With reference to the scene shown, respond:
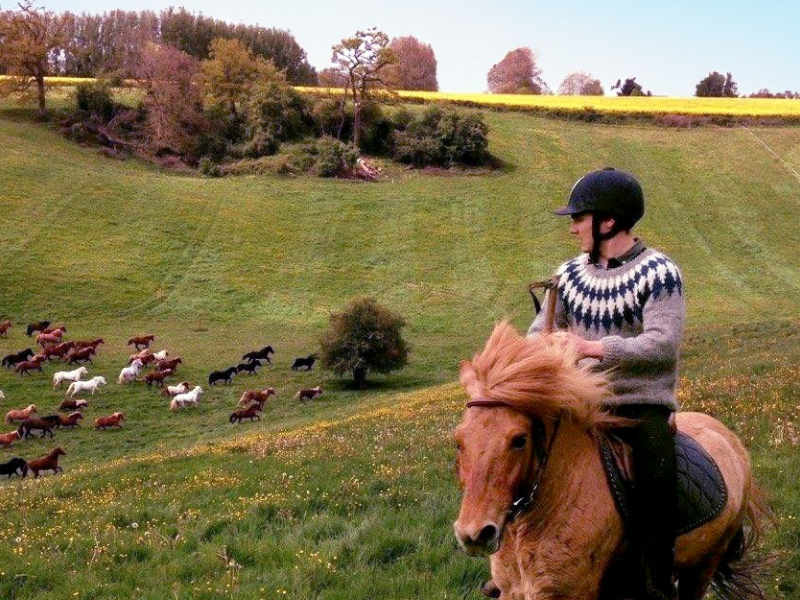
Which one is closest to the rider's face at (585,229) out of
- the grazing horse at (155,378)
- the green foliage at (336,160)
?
the grazing horse at (155,378)

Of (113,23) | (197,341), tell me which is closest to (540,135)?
(197,341)

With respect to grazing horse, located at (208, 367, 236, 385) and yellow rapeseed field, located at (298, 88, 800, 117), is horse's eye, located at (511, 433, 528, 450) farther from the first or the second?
yellow rapeseed field, located at (298, 88, 800, 117)

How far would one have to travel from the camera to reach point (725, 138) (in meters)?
85.1

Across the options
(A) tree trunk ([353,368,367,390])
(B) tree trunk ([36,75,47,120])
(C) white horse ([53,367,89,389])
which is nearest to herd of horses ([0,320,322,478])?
(C) white horse ([53,367,89,389])

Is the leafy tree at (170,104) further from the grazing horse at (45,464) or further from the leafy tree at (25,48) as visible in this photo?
the grazing horse at (45,464)

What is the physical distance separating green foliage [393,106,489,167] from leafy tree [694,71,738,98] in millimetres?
64283

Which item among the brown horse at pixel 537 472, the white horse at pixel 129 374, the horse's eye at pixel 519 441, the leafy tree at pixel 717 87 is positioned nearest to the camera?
the brown horse at pixel 537 472

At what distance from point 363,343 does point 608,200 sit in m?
30.1

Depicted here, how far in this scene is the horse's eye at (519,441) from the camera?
4.01m

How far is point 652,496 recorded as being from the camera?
4.67 m

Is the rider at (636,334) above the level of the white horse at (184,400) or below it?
above

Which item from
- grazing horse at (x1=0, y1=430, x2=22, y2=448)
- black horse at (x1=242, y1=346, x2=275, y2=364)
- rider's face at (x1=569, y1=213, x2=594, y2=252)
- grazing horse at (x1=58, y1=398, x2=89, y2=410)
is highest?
rider's face at (x1=569, y1=213, x2=594, y2=252)

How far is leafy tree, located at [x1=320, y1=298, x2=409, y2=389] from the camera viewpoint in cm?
3475

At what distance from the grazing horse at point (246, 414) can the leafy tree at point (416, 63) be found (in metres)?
107
